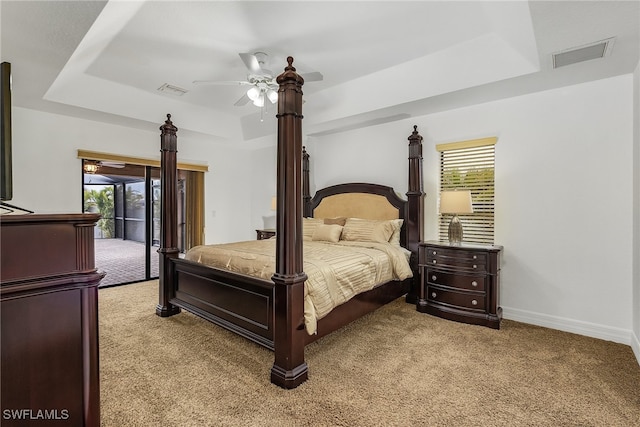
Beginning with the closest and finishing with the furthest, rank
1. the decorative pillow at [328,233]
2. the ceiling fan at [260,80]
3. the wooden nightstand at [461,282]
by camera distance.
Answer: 1. the ceiling fan at [260,80]
2. the wooden nightstand at [461,282]
3. the decorative pillow at [328,233]

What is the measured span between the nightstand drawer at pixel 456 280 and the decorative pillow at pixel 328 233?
120cm

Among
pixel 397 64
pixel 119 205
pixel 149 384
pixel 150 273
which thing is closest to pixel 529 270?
pixel 397 64

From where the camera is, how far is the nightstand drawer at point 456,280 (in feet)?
10.4

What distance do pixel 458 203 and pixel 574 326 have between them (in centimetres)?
165

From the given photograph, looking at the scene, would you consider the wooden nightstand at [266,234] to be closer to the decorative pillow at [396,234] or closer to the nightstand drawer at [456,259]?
the decorative pillow at [396,234]

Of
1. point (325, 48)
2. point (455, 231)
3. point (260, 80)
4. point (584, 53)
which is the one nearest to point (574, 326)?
point (455, 231)

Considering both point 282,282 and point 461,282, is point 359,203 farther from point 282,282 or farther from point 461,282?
point 282,282

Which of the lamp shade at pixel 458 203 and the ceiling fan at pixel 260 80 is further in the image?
the lamp shade at pixel 458 203

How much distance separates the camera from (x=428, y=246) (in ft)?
11.6

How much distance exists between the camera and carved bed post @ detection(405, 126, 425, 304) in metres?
3.90

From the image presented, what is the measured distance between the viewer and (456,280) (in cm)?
331

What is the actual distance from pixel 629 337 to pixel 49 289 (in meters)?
4.29

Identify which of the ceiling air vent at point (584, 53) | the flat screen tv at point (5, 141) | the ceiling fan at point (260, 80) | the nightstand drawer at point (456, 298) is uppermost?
the ceiling fan at point (260, 80)

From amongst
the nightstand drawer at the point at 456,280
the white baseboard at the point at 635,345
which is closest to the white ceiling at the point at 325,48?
the nightstand drawer at the point at 456,280
